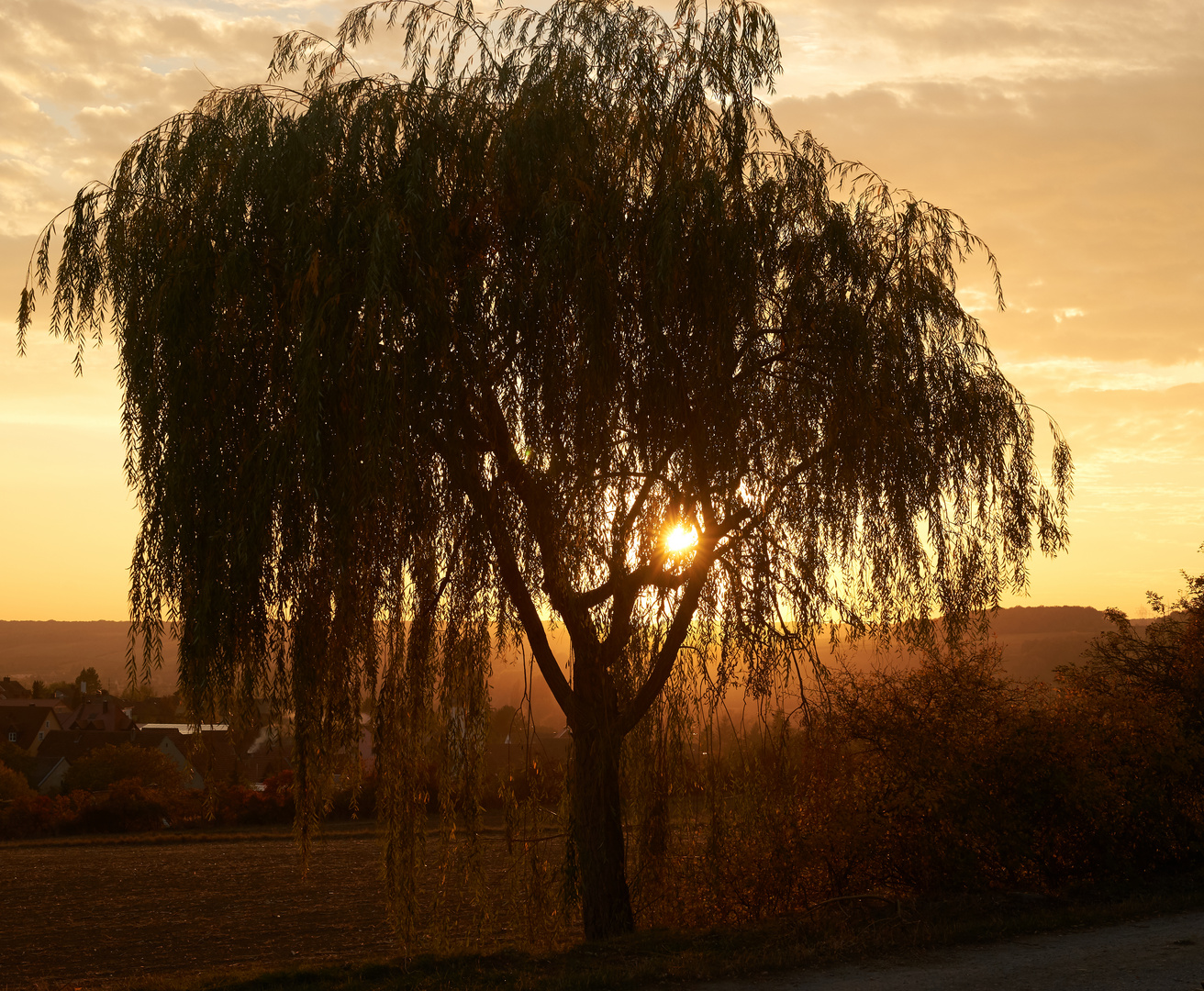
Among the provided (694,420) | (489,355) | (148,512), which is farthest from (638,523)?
(148,512)

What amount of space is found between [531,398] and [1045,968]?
5.57m

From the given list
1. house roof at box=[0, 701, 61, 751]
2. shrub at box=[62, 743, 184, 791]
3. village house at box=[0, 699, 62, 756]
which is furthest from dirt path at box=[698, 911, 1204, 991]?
house roof at box=[0, 701, 61, 751]

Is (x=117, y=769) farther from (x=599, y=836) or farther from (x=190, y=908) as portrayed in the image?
(x=599, y=836)

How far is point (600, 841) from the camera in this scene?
938cm

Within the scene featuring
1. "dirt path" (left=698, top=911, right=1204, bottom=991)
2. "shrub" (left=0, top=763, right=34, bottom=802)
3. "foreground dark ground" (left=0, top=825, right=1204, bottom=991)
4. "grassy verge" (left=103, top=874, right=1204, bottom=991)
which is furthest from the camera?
"shrub" (left=0, top=763, right=34, bottom=802)

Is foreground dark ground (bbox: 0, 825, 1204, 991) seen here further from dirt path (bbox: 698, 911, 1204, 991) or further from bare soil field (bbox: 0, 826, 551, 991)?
dirt path (bbox: 698, 911, 1204, 991)

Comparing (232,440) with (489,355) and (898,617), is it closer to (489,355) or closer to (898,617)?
(489,355)

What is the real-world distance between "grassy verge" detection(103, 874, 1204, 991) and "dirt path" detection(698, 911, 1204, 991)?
12.2 inches

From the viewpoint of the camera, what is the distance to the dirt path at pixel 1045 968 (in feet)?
22.0

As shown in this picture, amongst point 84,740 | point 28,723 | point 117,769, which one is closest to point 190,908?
point 117,769

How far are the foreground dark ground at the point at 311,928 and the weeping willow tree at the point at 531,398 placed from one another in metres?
1.15

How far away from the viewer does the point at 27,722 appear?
235 ft

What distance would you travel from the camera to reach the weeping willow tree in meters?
7.22

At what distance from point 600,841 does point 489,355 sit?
4.64m
